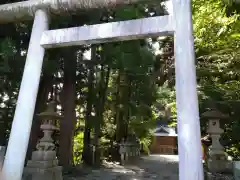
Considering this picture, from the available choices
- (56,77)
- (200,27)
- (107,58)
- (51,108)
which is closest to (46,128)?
(51,108)

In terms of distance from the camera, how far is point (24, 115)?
3434mm

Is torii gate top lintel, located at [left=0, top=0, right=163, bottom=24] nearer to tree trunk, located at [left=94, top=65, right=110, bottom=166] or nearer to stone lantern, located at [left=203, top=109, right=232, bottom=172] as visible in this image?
stone lantern, located at [left=203, top=109, right=232, bottom=172]

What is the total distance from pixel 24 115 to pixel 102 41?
5.12ft

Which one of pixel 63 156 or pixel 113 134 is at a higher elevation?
pixel 113 134

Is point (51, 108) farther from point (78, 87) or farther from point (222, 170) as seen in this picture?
point (222, 170)

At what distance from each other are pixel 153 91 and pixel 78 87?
317 cm

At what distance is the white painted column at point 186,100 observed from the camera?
8.60ft

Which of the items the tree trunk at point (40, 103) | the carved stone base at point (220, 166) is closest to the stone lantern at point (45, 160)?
the tree trunk at point (40, 103)

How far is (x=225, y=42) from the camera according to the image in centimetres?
514

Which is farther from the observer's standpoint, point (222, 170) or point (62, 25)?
point (62, 25)

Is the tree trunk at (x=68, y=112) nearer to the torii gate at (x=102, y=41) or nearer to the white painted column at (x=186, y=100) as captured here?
the torii gate at (x=102, y=41)

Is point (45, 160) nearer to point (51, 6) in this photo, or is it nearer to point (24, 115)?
point (24, 115)

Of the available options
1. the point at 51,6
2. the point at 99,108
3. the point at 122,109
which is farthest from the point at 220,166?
the point at 122,109

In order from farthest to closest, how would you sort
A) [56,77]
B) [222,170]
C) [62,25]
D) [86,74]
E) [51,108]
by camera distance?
[86,74] < [56,77] < [62,25] < [51,108] < [222,170]
